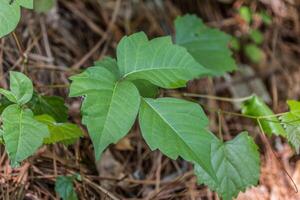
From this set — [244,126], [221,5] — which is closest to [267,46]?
[221,5]

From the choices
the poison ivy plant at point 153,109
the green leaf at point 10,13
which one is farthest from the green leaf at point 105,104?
the green leaf at point 10,13

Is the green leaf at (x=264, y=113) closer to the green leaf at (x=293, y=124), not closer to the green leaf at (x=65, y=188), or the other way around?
the green leaf at (x=293, y=124)

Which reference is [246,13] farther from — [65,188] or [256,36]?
[65,188]

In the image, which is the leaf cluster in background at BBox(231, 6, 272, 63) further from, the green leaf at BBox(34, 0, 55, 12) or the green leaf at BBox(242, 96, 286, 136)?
the green leaf at BBox(34, 0, 55, 12)

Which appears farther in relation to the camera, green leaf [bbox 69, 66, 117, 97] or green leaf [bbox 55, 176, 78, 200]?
green leaf [bbox 55, 176, 78, 200]

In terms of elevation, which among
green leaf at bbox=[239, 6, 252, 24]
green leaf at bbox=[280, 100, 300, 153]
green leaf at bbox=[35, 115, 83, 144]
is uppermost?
green leaf at bbox=[35, 115, 83, 144]

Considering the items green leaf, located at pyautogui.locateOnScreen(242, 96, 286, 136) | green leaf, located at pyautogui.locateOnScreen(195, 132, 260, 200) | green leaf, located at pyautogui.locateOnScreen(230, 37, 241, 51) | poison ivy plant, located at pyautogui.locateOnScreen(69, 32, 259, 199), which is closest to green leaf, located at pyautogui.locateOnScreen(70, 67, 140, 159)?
poison ivy plant, located at pyautogui.locateOnScreen(69, 32, 259, 199)

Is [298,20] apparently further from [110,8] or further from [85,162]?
[85,162]
